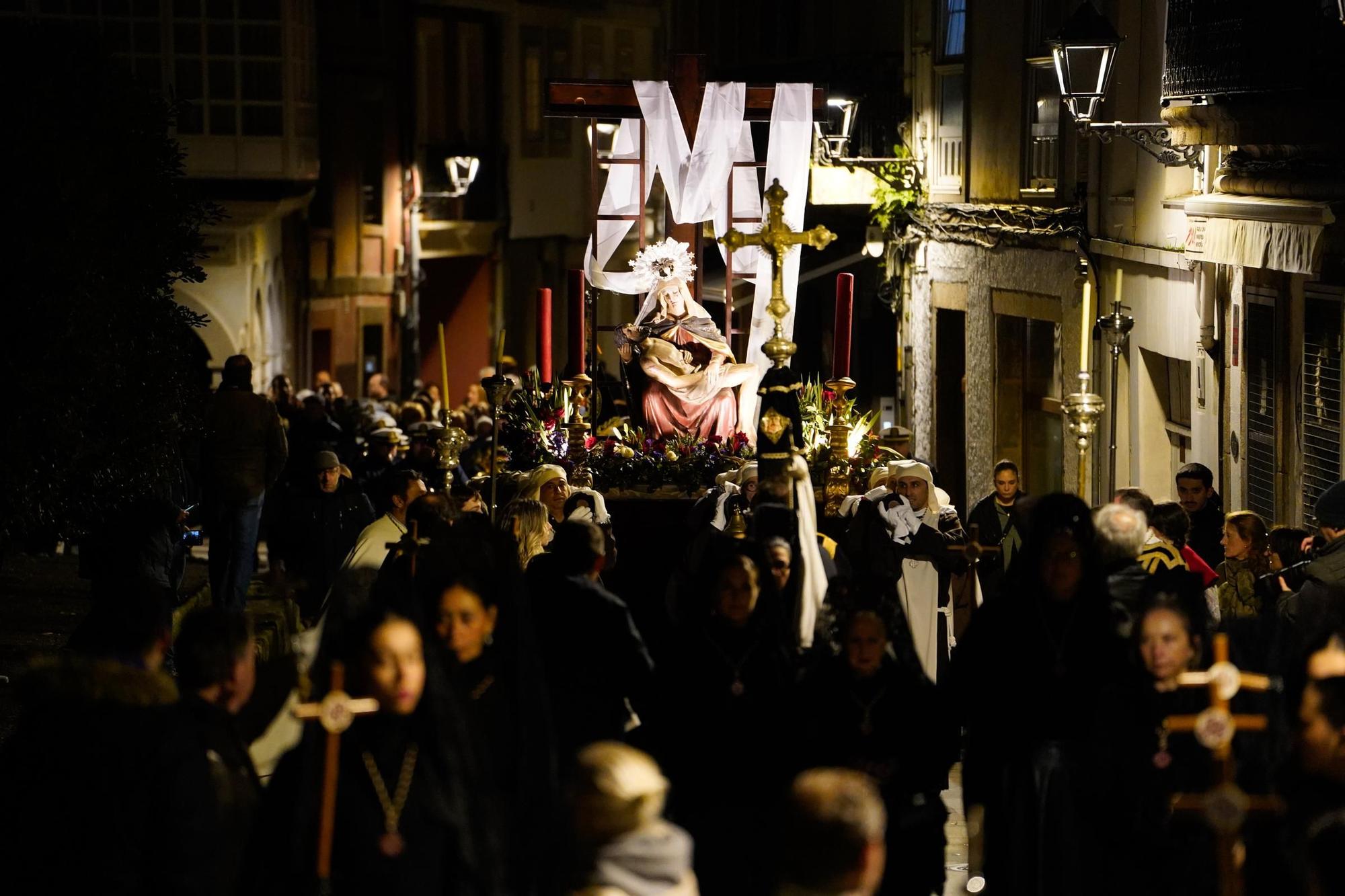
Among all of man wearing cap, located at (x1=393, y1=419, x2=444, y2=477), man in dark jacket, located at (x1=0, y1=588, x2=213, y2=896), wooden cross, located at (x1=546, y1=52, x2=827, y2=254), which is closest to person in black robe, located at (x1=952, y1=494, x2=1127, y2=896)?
man in dark jacket, located at (x1=0, y1=588, x2=213, y2=896)

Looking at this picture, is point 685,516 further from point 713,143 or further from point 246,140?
point 246,140

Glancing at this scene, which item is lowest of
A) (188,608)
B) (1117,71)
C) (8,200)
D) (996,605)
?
(188,608)

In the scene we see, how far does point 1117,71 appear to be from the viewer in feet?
57.3

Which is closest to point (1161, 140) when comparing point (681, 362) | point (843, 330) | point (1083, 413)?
point (681, 362)

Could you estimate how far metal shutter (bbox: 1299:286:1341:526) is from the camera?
44.2 feet

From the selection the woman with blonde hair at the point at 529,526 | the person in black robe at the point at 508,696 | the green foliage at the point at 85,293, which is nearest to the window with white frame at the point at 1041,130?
the green foliage at the point at 85,293

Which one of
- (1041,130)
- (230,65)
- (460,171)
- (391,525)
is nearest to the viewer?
(391,525)

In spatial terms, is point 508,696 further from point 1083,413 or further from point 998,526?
point 998,526

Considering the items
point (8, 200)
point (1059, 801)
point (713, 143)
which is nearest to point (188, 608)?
point (8, 200)

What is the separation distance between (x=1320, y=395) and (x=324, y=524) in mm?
5918

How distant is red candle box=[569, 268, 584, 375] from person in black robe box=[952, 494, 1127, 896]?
6680mm

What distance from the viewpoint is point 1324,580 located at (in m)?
9.34

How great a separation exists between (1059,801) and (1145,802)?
410 millimetres

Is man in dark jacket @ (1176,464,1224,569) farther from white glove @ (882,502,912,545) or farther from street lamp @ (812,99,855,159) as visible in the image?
street lamp @ (812,99,855,159)
